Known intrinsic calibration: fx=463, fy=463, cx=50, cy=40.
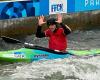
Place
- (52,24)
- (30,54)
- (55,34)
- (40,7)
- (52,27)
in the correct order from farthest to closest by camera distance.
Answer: (40,7)
(55,34)
(30,54)
(52,27)
(52,24)

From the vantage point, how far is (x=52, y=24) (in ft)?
45.1

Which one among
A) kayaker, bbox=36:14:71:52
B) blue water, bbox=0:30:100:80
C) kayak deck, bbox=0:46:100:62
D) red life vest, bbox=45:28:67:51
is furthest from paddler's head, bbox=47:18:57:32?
blue water, bbox=0:30:100:80

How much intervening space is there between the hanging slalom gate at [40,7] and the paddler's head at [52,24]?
5387 millimetres

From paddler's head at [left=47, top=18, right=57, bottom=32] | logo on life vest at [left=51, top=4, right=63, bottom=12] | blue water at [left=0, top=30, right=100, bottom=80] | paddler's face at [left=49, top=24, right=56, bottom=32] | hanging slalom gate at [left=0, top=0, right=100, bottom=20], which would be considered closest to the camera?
blue water at [left=0, top=30, right=100, bottom=80]

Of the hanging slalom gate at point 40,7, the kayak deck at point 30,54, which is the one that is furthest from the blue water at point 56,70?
the hanging slalom gate at point 40,7

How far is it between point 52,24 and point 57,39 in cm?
64

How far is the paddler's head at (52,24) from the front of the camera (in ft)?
44.7

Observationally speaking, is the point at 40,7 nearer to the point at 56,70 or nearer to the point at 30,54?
the point at 30,54

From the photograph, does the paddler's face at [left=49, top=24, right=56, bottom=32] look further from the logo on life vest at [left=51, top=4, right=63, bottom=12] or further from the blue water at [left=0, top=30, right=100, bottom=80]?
the logo on life vest at [left=51, top=4, right=63, bottom=12]

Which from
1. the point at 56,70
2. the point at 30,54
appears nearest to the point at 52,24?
the point at 30,54

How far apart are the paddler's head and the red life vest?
153 mm

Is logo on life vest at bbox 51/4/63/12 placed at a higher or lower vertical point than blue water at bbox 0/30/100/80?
higher

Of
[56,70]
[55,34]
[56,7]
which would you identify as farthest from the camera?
[56,7]

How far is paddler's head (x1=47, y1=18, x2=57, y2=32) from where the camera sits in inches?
536
